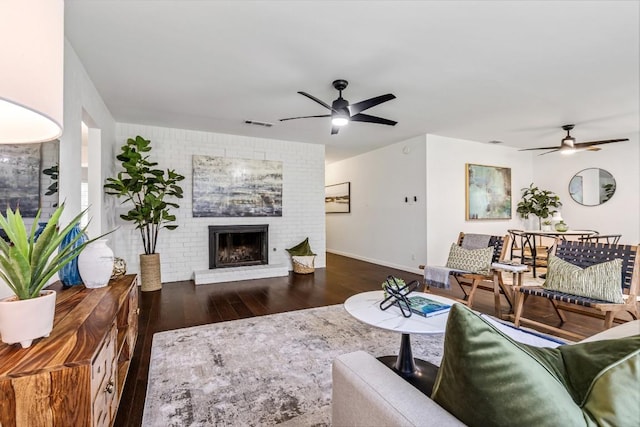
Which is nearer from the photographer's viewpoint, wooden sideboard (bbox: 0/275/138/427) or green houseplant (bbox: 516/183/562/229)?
wooden sideboard (bbox: 0/275/138/427)

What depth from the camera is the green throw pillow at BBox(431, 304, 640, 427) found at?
60cm

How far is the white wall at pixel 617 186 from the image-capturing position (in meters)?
5.41

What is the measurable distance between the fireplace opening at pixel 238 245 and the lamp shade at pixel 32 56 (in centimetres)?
451

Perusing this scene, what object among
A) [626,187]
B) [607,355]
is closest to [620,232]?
[626,187]

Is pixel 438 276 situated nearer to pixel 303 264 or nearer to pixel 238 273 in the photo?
pixel 303 264

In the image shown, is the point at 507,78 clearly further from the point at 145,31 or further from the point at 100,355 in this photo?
the point at 100,355

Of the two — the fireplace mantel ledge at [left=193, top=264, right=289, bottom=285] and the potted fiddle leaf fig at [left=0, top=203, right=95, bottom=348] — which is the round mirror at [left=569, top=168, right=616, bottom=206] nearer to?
the fireplace mantel ledge at [left=193, top=264, right=289, bottom=285]

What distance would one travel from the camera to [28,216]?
172 cm

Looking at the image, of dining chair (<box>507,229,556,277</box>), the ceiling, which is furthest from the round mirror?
the ceiling

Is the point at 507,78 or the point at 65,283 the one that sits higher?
the point at 507,78

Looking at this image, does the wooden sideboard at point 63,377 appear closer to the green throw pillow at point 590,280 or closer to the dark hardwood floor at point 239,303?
the dark hardwood floor at point 239,303

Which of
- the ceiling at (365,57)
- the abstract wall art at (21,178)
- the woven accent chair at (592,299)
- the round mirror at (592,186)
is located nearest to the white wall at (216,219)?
the ceiling at (365,57)

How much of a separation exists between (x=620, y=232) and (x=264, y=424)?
7009mm

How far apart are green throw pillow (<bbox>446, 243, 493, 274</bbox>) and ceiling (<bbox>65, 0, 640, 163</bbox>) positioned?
1.84 meters
